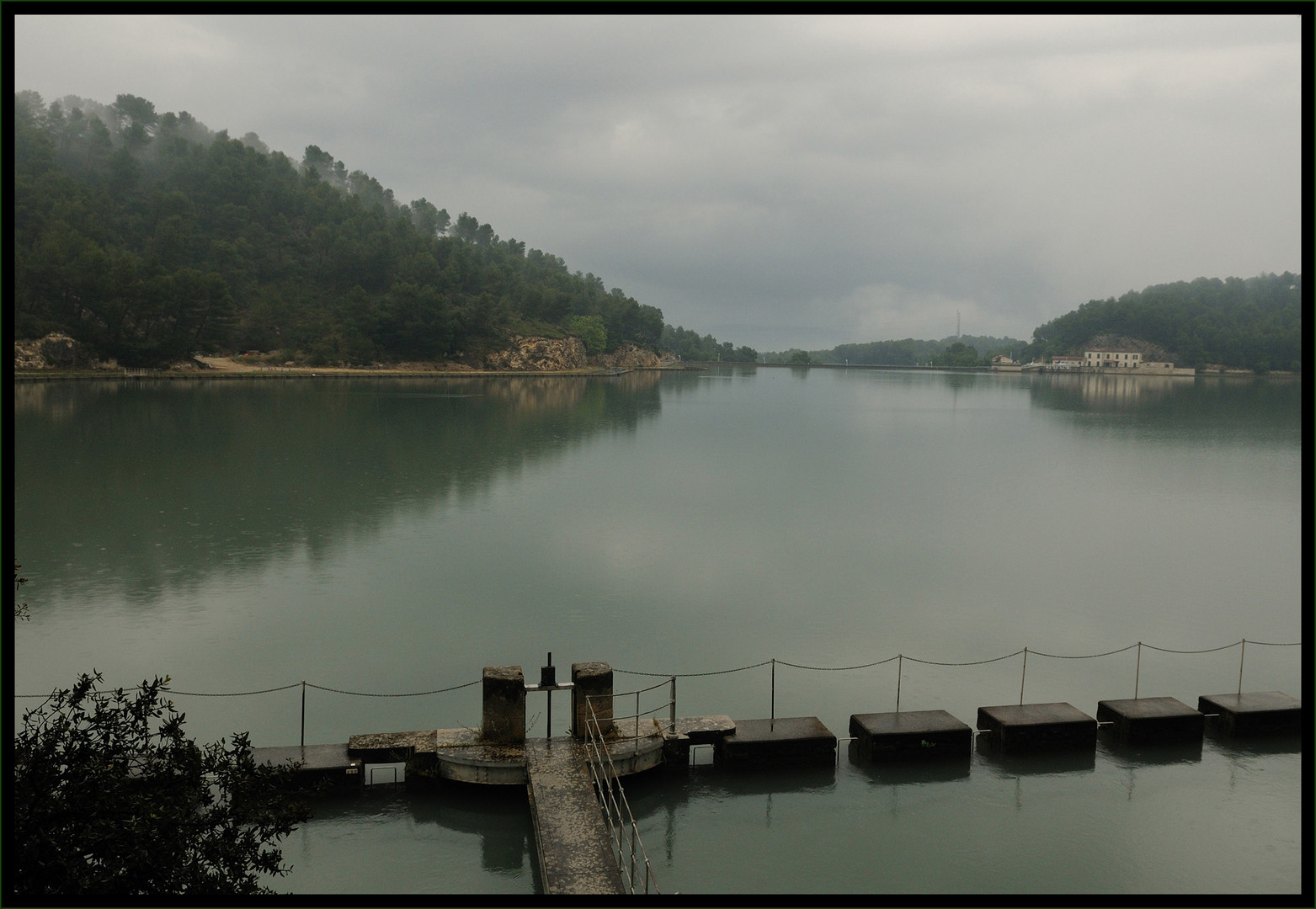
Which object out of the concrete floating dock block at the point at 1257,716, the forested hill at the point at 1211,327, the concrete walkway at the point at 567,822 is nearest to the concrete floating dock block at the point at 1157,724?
Result: the concrete floating dock block at the point at 1257,716

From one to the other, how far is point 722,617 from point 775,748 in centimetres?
597

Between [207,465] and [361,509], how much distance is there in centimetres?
979

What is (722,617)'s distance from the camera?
17406mm

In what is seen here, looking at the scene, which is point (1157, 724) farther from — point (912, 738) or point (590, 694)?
point (590, 694)

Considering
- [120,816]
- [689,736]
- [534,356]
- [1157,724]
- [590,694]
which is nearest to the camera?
[120,816]

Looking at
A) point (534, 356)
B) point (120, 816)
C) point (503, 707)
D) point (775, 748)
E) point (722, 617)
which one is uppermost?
point (534, 356)

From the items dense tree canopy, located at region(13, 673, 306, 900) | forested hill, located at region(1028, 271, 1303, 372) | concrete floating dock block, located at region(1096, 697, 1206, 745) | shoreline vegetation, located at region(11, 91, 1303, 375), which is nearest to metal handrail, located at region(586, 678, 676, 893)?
dense tree canopy, located at region(13, 673, 306, 900)

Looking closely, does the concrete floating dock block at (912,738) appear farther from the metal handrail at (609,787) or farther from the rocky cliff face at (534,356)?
the rocky cliff face at (534,356)

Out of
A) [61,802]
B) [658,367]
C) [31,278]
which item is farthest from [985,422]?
[658,367]

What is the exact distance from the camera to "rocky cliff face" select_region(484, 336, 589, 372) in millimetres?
116062

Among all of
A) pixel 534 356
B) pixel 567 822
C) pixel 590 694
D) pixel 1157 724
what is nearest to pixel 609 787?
pixel 567 822

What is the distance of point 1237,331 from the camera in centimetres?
17150

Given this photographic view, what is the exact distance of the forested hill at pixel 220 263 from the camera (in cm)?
7556

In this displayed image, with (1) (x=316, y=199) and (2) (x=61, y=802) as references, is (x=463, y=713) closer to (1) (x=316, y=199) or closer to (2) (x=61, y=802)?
(2) (x=61, y=802)
